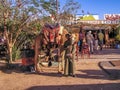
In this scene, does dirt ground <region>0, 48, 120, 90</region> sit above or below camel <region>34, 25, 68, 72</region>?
below

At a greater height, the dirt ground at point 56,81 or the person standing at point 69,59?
the person standing at point 69,59

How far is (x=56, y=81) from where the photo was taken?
12.2m

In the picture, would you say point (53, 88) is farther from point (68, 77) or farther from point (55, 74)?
point (55, 74)

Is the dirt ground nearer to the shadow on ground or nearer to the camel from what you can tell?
Result: the shadow on ground

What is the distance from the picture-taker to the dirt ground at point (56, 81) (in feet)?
36.5

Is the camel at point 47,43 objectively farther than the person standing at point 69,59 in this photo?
Yes

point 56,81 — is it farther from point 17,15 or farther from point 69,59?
point 17,15

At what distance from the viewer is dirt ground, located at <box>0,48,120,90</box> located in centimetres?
1111

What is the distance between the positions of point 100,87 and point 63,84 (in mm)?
1328

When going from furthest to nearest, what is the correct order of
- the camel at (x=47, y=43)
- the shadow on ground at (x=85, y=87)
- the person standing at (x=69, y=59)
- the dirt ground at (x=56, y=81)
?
the camel at (x=47, y=43), the person standing at (x=69, y=59), the dirt ground at (x=56, y=81), the shadow on ground at (x=85, y=87)

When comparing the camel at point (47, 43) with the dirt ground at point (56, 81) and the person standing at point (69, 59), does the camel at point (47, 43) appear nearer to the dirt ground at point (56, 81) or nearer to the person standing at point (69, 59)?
the dirt ground at point (56, 81)

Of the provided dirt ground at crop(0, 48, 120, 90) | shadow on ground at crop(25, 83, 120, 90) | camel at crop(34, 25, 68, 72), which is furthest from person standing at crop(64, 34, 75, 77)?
shadow on ground at crop(25, 83, 120, 90)

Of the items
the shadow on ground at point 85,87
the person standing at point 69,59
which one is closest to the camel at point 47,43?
the person standing at point 69,59

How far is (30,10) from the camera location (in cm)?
1641
